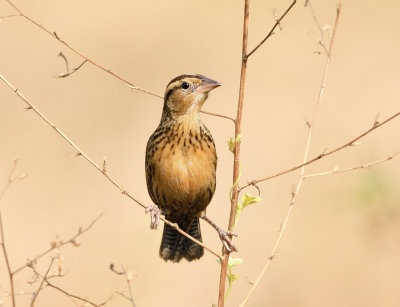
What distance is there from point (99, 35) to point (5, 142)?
185 inches

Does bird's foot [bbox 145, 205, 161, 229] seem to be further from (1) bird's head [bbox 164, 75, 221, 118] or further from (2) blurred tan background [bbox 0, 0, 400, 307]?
(2) blurred tan background [bbox 0, 0, 400, 307]

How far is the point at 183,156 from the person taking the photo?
608 centimetres

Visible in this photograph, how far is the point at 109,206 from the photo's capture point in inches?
Result: 472

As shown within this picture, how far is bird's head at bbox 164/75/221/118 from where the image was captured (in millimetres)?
6188

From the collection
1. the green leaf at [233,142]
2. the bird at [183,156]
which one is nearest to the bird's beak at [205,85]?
the bird at [183,156]

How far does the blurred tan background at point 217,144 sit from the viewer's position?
30.7 feet

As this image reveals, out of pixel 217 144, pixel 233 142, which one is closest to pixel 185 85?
pixel 233 142

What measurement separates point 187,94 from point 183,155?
448 millimetres

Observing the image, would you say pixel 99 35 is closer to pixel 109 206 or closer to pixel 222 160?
pixel 222 160

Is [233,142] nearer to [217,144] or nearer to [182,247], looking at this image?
[182,247]

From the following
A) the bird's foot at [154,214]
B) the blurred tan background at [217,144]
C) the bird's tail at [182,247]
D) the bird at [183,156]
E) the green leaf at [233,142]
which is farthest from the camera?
the blurred tan background at [217,144]

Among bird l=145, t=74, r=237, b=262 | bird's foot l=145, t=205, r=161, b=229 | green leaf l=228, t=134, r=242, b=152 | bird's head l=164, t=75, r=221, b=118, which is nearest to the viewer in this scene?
green leaf l=228, t=134, r=242, b=152

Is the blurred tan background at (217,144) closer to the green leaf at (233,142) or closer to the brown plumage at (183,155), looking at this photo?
the brown plumage at (183,155)

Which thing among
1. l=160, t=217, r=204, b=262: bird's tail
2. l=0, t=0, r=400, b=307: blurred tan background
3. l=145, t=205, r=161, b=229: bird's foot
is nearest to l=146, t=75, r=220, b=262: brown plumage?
l=145, t=205, r=161, b=229: bird's foot
